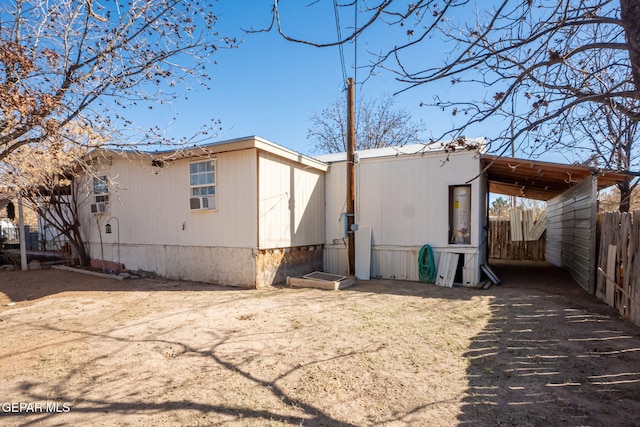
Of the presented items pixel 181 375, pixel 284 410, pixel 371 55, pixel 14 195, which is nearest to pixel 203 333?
pixel 181 375

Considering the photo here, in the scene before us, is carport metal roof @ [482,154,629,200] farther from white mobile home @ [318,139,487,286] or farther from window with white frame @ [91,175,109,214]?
window with white frame @ [91,175,109,214]

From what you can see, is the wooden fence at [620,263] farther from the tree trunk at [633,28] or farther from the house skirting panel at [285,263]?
the house skirting panel at [285,263]

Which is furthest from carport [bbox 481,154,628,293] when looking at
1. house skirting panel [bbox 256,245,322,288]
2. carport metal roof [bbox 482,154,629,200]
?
house skirting panel [bbox 256,245,322,288]

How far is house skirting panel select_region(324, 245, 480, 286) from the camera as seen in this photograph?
25.1 ft

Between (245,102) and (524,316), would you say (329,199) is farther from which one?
(524,316)

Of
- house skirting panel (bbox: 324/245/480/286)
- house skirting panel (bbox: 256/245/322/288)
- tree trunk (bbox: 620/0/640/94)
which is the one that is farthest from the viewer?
house skirting panel (bbox: 324/245/480/286)

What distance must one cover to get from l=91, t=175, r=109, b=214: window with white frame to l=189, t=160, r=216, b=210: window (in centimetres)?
349

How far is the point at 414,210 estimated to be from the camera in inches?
326

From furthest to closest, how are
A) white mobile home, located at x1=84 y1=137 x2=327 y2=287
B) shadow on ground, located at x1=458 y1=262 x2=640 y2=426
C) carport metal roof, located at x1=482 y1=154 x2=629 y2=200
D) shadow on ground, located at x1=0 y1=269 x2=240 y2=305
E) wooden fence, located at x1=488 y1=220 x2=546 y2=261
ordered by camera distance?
1. wooden fence, located at x1=488 y1=220 x2=546 y2=261
2. white mobile home, located at x1=84 y1=137 x2=327 y2=287
3. shadow on ground, located at x1=0 y1=269 x2=240 y2=305
4. carport metal roof, located at x1=482 y1=154 x2=629 y2=200
5. shadow on ground, located at x1=458 y1=262 x2=640 y2=426

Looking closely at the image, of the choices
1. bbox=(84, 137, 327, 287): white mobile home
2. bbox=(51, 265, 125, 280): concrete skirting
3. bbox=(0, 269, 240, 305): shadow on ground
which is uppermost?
bbox=(84, 137, 327, 287): white mobile home

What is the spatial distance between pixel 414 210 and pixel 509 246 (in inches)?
329

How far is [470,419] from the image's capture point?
7.85 feet

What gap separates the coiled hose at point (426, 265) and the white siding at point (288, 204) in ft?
9.58

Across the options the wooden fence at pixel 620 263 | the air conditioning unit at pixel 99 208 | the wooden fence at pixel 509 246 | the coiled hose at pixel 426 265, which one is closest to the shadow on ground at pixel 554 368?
the wooden fence at pixel 620 263
